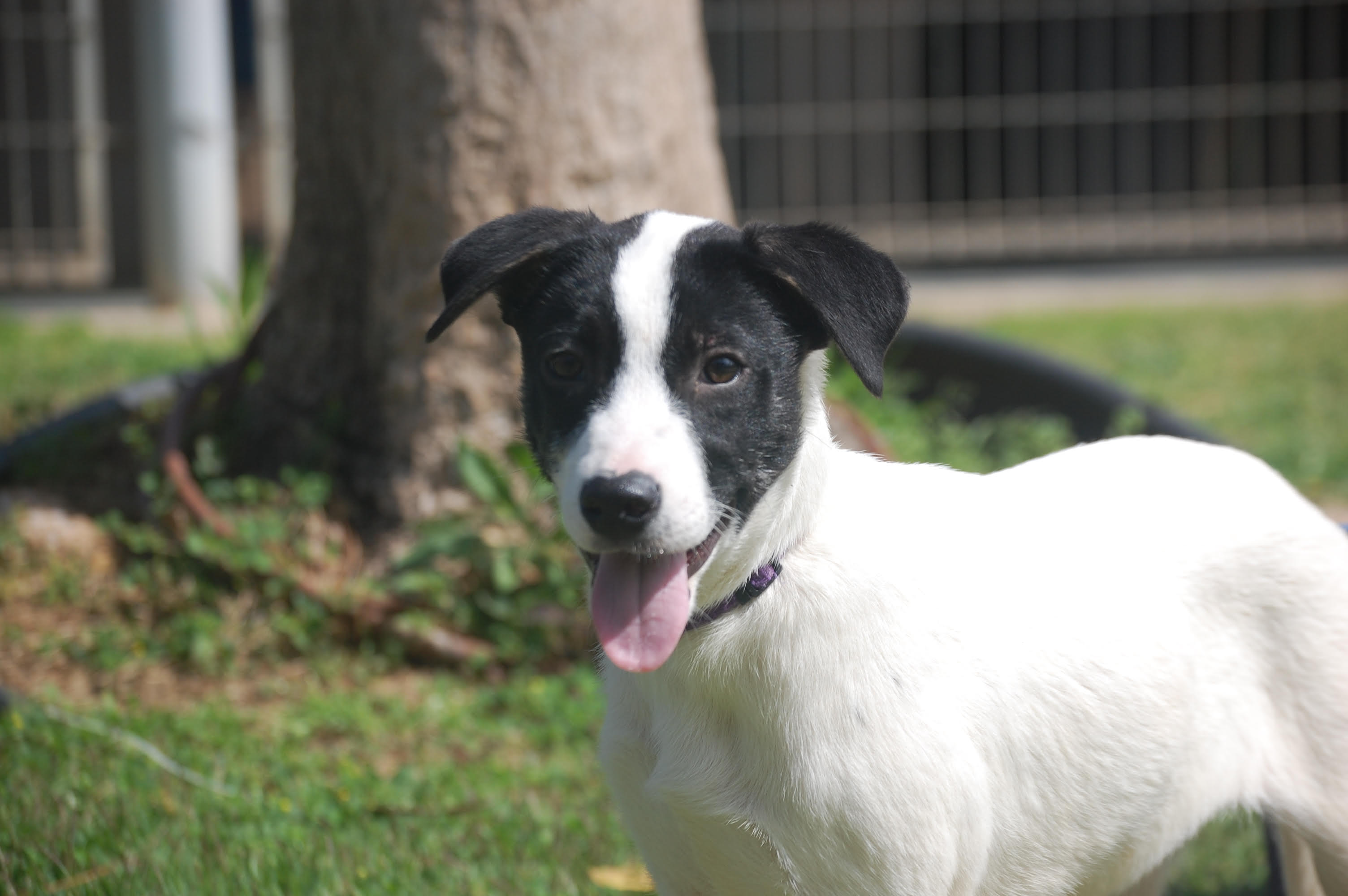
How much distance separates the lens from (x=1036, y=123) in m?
11.4

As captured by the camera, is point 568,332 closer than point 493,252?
Yes

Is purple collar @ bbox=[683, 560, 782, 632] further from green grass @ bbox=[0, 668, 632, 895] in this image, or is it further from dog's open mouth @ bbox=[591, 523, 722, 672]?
green grass @ bbox=[0, 668, 632, 895]

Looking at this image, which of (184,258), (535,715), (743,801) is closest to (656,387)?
(743,801)

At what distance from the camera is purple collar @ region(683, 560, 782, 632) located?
2.28m

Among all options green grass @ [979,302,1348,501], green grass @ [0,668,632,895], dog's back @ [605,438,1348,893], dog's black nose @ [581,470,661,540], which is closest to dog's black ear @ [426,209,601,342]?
dog's black nose @ [581,470,661,540]

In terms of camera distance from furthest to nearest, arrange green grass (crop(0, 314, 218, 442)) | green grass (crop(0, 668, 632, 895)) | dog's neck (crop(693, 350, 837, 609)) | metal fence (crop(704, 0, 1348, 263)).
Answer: metal fence (crop(704, 0, 1348, 263)), green grass (crop(0, 314, 218, 442)), green grass (crop(0, 668, 632, 895)), dog's neck (crop(693, 350, 837, 609))

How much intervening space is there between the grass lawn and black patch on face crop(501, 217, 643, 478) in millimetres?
1328

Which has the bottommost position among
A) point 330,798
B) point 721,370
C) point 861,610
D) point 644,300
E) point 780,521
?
point 330,798

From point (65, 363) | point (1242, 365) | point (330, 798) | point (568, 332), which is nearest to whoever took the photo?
point (568, 332)

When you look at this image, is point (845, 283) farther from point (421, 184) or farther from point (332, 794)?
point (421, 184)

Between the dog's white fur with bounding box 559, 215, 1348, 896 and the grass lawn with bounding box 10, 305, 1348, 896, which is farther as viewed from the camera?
the grass lawn with bounding box 10, 305, 1348, 896

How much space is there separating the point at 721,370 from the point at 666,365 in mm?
109

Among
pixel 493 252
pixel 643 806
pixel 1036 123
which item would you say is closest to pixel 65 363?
pixel 493 252

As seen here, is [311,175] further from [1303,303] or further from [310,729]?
[1303,303]
